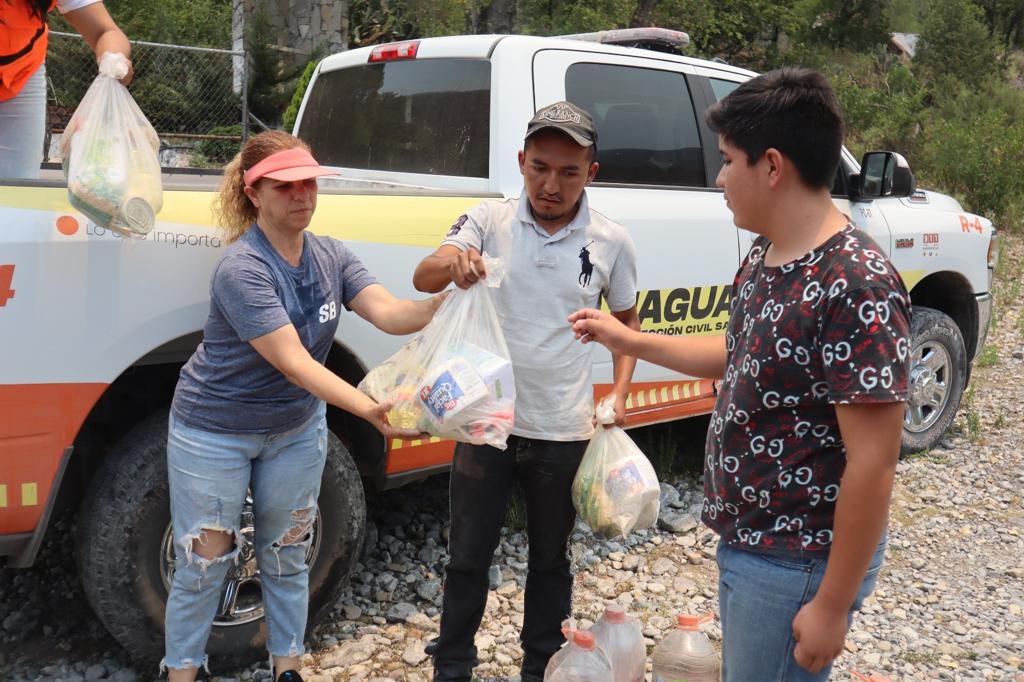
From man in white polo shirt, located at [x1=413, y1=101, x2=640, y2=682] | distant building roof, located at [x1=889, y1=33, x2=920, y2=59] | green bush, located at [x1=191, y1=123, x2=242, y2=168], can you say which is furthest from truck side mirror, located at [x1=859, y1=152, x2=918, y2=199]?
distant building roof, located at [x1=889, y1=33, x2=920, y2=59]

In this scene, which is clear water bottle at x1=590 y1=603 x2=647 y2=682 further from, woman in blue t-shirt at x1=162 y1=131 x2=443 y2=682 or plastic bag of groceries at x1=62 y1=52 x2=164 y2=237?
plastic bag of groceries at x1=62 y1=52 x2=164 y2=237

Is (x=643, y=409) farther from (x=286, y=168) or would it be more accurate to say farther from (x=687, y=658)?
(x=286, y=168)

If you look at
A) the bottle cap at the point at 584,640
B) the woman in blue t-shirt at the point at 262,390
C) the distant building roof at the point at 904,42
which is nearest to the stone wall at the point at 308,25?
the woman in blue t-shirt at the point at 262,390

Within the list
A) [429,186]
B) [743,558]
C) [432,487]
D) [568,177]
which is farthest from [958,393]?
[743,558]

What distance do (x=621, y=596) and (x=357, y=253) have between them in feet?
5.86

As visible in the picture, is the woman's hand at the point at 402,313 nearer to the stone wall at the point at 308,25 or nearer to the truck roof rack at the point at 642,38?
the truck roof rack at the point at 642,38

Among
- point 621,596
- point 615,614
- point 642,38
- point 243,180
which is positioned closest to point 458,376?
point 243,180

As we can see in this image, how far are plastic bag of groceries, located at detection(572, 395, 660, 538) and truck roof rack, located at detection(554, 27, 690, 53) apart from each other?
220 cm

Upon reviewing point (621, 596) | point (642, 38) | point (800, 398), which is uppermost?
point (642, 38)

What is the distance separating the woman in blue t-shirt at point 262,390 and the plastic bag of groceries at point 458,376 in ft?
0.24

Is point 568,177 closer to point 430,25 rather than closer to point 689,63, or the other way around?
point 689,63

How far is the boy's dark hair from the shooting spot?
1.72 meters

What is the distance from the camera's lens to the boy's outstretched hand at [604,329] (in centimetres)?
231

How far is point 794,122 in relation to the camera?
172 cm
